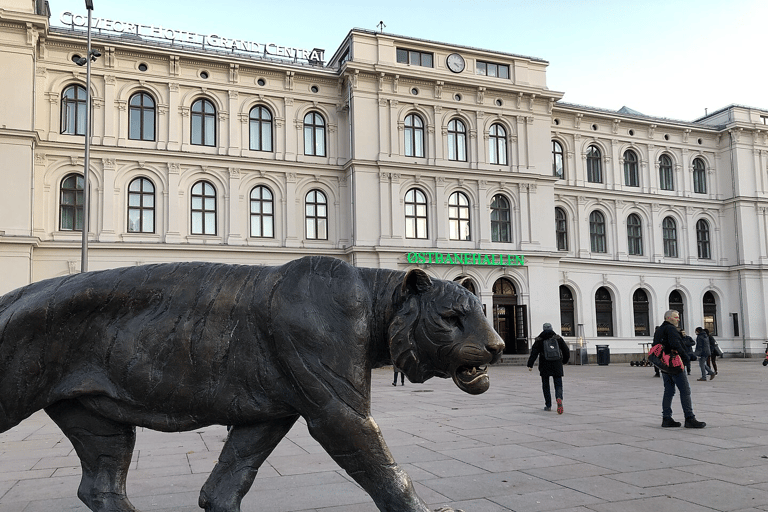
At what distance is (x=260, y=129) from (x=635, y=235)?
23.2 metres

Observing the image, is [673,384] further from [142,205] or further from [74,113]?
[74,113]

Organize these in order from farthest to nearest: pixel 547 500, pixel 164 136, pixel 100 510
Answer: pixel 164 136 → pixel 547 500 → pixel 100 510

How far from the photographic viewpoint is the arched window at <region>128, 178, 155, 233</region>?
29.6m

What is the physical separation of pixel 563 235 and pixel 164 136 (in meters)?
22.3

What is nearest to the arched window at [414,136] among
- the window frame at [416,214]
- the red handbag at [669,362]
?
the window frame at [416,214]

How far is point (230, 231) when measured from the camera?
30.7 m

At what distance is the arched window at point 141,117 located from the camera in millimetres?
30078

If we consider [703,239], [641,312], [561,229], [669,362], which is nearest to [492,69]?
[561,229]

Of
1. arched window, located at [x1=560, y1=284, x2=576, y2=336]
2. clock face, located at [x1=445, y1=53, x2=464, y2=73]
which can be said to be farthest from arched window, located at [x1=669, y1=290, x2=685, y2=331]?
clock face, located at [x1=445, y1=53, x2=464, y2=73]

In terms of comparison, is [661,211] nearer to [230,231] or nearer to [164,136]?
[230,231]

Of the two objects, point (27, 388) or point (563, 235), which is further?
point (563, 235)

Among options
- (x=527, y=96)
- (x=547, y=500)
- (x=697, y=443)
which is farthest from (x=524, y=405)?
(x=527, y=96)

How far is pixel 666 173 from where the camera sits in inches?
1646

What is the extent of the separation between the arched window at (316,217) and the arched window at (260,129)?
124 inches
